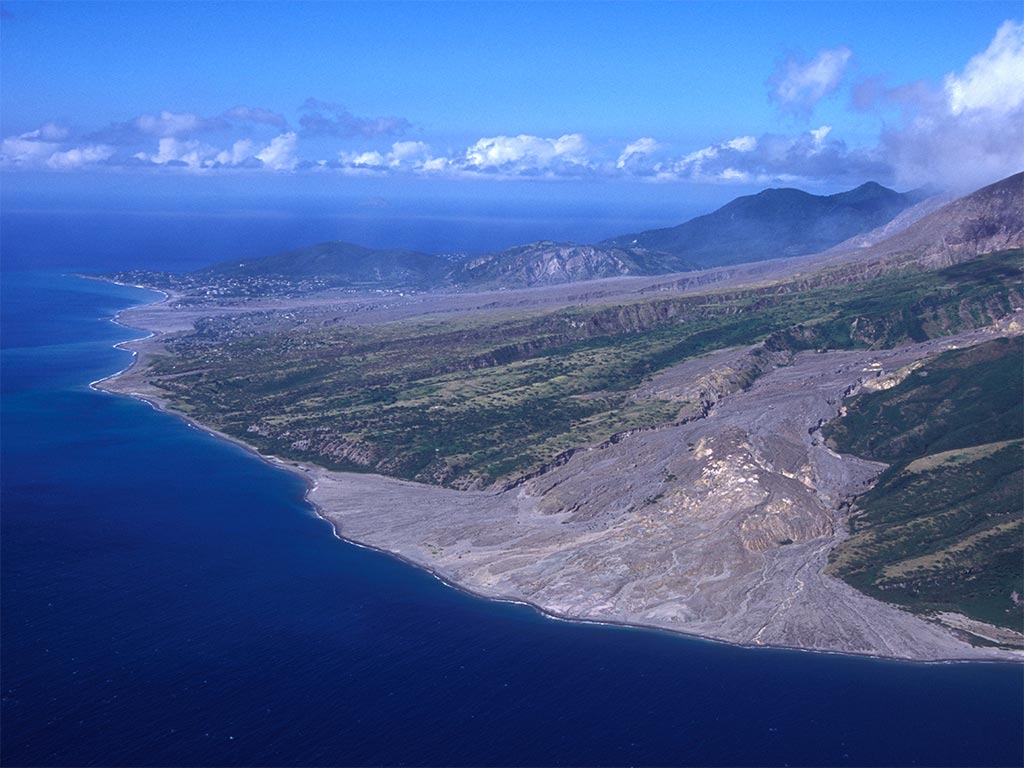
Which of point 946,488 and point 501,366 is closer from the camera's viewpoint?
point 946,488

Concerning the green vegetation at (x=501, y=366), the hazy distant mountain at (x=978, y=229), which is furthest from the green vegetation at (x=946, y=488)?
the hazy distant mountain at (x=978, y=229)

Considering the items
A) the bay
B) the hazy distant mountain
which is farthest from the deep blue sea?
the hazy distant mountain

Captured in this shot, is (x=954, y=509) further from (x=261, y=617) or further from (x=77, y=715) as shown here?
(x=77, y=715)

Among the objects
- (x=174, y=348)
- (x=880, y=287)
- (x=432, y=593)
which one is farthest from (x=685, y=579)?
(x=174, y=348)

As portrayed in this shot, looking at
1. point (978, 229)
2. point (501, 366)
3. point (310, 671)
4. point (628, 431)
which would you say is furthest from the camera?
point (978, 229)

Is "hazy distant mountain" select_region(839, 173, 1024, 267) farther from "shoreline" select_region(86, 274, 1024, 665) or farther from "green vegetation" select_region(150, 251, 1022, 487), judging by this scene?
"shoreline" select_region(86, 274, 1024, 665)

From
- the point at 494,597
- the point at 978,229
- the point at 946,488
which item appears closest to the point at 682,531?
the point at 494,597

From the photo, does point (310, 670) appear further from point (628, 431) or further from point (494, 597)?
point (628, 431)
